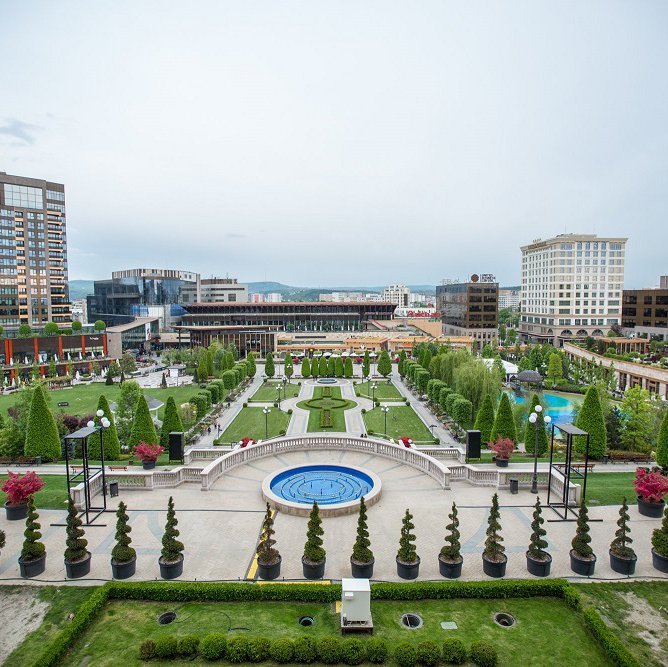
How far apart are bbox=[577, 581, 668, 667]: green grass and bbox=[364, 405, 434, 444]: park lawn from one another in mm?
23242

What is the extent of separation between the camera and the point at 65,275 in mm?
109062

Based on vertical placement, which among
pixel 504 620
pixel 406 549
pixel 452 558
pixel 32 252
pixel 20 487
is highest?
pixel 32 252

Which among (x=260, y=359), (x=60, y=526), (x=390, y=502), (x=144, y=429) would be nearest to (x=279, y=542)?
(x=390, y=502)

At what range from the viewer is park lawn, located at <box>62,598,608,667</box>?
13.4 m

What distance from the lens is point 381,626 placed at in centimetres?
1445

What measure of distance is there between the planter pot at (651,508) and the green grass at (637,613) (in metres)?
6.52

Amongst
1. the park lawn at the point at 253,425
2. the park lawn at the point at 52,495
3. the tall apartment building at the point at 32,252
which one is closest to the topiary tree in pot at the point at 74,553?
the park lawn at the point at 52,495

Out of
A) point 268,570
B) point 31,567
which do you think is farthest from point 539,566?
point 31,567

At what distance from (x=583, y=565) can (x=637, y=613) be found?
7.04ft

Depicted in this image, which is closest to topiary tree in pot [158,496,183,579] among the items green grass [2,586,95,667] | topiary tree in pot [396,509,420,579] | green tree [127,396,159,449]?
green grass [2,586,95,667]

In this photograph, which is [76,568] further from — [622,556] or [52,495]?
[622,556]

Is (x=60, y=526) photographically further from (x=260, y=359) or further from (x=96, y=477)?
(x=260, y=359)

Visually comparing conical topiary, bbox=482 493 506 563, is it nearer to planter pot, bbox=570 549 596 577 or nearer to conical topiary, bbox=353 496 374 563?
planter pot, bbox=570 549 596 577

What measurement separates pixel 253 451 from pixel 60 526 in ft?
38.9
